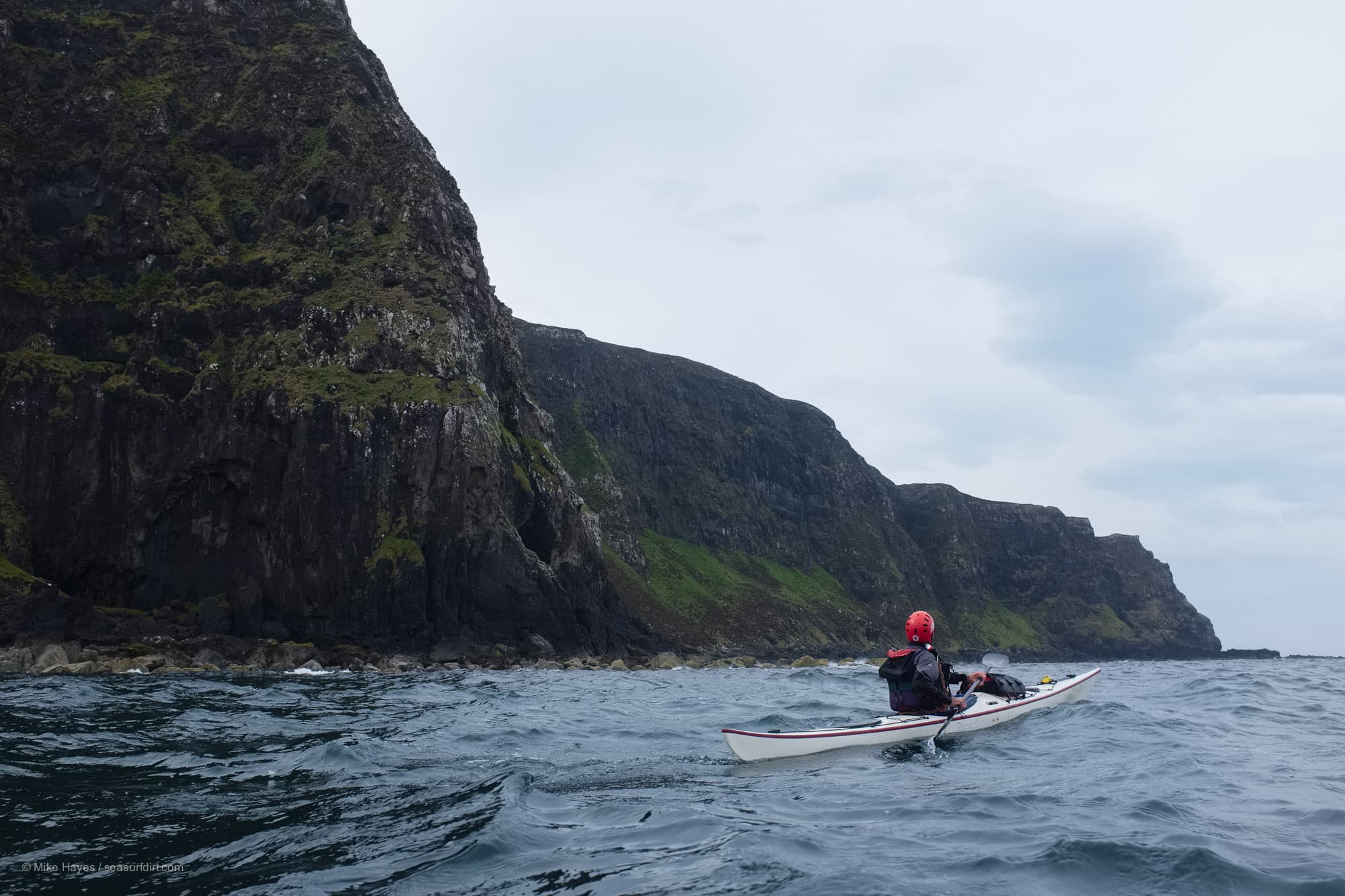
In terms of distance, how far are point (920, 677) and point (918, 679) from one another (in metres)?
0.05

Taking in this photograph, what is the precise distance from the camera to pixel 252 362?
6675 cm

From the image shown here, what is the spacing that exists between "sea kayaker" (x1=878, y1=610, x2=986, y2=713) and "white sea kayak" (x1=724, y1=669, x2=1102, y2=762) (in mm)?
358

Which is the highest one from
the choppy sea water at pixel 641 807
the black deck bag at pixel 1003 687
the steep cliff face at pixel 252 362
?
the steep cliff face at pixel 252 362

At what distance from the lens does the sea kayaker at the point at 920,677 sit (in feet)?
55.2

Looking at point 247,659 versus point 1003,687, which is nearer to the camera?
point 1003,687

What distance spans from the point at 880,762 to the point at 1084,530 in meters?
197

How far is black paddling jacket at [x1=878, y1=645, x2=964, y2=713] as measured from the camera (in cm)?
1683

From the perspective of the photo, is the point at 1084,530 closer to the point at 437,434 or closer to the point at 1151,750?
the point at 437,434

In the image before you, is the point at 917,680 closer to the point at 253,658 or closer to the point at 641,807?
the point at 641,807

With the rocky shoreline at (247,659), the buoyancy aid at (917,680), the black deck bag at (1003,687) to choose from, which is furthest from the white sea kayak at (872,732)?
the rocky shoreline at (247,659)

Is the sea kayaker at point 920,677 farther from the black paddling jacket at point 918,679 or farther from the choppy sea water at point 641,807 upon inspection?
the choppy sea water at point 641,807

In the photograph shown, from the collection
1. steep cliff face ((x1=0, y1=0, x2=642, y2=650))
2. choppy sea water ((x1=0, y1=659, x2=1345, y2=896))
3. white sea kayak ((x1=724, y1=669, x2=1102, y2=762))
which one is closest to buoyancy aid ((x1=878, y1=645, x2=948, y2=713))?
white sea kayak ((x1=724, y1=669, x2=1102, y2=762))

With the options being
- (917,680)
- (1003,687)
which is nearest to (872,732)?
(917,680)

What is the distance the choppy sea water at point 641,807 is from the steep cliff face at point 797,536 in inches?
4136
